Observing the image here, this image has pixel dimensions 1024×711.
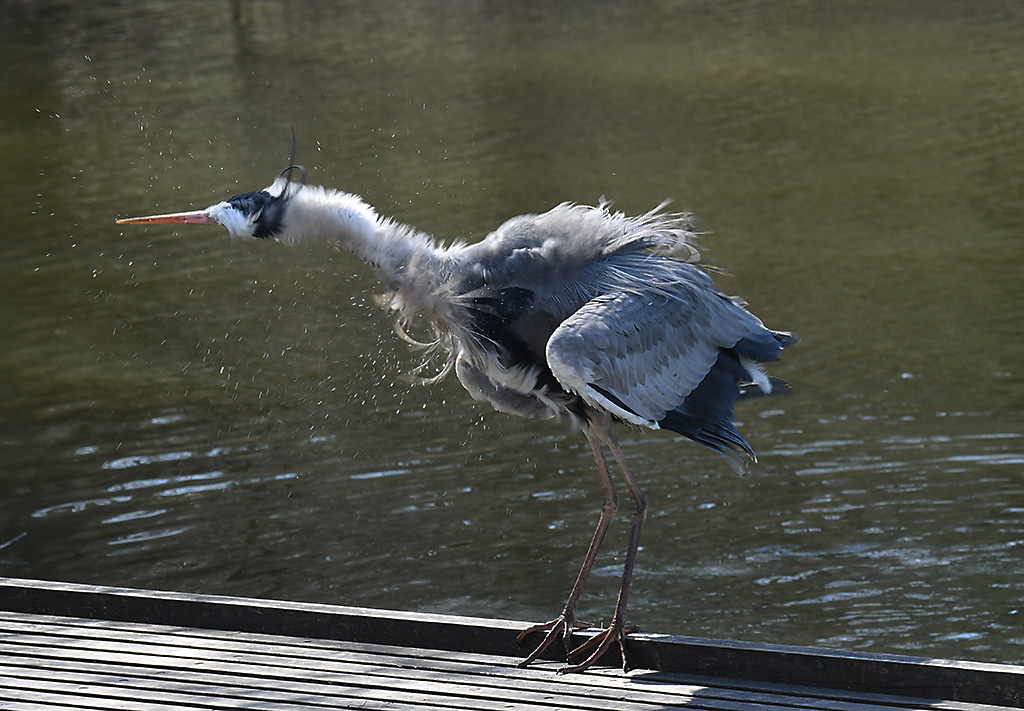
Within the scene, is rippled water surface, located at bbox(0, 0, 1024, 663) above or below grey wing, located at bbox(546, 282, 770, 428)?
below

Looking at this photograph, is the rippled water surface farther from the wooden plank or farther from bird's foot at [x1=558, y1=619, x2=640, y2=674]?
the wooden plank

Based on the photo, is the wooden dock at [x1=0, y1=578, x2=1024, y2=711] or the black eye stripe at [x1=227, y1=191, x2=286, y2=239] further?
the black eye stripe at [x1=227, y1=191, x2=286, y2=239]

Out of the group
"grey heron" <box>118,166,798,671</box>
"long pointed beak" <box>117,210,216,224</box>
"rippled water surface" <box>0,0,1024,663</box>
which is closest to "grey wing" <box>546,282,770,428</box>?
"grey heron" <box>118,166,798,671</box>

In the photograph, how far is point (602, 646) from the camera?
4.98 metres

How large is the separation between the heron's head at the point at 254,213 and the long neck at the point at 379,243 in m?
0.04

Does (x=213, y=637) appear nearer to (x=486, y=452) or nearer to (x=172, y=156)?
(x=486, y=452)

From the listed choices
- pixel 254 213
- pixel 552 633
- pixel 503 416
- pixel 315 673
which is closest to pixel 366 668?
pixel 315 673

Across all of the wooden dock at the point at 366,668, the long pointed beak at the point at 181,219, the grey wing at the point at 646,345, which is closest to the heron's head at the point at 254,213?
the long pointed beak at the point at 181,219

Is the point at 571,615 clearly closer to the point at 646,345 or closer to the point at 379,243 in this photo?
the point at 646,345

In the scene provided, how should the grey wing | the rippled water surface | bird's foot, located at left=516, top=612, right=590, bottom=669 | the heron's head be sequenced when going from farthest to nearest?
the rippled water surface, the heron's head, bird's foot, located at left=516, top=612, right=590, bottom=669, the grey wing

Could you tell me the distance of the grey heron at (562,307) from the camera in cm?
516

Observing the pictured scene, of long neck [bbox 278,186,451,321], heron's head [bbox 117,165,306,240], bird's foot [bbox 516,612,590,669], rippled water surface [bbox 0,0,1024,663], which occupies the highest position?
heron's head [bbox 117,165,306,240]

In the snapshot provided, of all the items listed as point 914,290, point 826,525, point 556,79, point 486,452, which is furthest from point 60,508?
point 556,79

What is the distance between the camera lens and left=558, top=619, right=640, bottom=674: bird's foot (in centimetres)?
496
